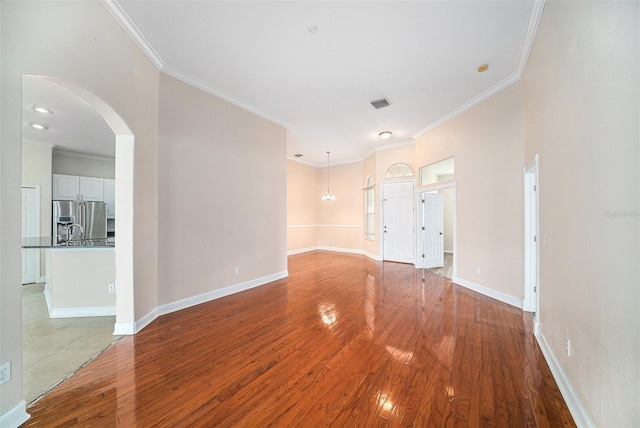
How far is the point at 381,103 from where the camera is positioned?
4.21 meters

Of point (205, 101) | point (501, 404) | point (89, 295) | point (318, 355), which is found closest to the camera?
point (501, 404)

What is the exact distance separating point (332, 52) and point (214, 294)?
3846mm

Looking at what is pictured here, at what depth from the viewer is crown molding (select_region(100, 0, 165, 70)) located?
2.29 metres

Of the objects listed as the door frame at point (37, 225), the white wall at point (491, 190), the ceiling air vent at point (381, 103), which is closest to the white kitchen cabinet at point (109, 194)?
the door frame at point (37, 225)

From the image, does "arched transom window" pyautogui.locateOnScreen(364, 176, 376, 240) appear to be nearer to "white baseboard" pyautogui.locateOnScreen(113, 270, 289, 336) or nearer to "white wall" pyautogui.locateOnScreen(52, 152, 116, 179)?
"white baseboard" pyautogui.locateOnScreen(113, 270, 289, 336)

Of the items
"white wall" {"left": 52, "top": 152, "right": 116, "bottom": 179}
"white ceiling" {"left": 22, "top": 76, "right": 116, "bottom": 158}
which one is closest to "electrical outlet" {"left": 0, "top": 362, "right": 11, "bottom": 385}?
"white ceiling" {"left": 22, "top": 76, "right": 116, "bottom": 158}

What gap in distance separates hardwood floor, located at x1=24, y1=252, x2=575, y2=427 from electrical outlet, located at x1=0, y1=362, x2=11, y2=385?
1.15ft

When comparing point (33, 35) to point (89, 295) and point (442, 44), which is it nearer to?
point (89, 295)

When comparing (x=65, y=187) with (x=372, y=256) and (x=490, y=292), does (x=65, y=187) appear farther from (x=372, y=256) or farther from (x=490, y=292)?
(x=490, y=292)

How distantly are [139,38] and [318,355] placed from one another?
3917 mm

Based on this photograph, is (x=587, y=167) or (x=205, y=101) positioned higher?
(x=205, y=101)

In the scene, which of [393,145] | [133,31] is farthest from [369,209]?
[133,31]

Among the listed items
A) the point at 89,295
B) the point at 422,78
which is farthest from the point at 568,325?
the point at 89,295

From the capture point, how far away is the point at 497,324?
2947 mm
